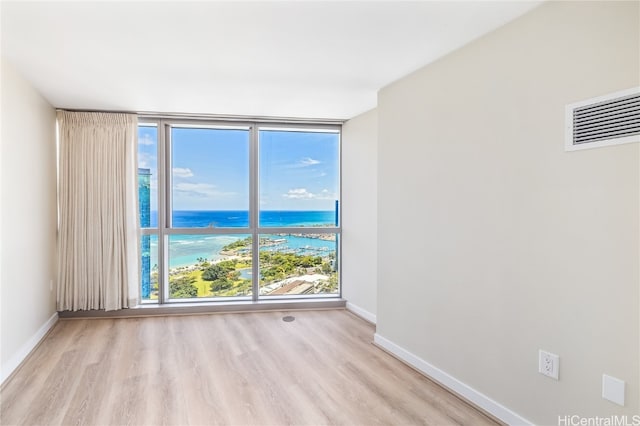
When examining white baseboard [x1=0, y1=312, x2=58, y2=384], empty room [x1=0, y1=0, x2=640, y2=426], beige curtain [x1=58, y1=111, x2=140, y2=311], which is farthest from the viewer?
beige curtain [x1=58, y1=111, x2=140, y2=311]

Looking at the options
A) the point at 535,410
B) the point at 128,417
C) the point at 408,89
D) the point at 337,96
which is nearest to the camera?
the point at 535,410

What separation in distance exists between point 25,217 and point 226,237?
2.03 metres

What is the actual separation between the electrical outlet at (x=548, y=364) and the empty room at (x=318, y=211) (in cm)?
1

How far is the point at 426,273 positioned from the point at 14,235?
3.32m

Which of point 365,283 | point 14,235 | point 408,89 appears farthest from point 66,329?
point 408,89

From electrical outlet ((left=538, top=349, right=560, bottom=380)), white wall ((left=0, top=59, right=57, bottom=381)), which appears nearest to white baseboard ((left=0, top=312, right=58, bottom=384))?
white wall ((left=0, top=59, right=57, bottom=381))

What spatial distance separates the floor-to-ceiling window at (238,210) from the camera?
14.3ft

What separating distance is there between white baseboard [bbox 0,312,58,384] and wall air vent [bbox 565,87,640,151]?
3972mm

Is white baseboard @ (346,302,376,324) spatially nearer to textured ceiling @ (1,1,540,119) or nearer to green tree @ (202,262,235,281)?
green tree @ (202,262,235,281)

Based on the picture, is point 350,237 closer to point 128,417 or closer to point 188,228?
point 188,228

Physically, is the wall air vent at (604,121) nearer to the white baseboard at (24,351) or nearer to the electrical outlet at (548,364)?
the electrical outlet at (548,364)

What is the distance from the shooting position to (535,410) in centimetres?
194

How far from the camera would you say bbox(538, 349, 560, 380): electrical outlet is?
1837 mm

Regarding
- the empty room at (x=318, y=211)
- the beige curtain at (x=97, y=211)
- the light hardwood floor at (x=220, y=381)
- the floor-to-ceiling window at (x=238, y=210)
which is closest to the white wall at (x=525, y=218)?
the empty room at (x=318, y=211)
